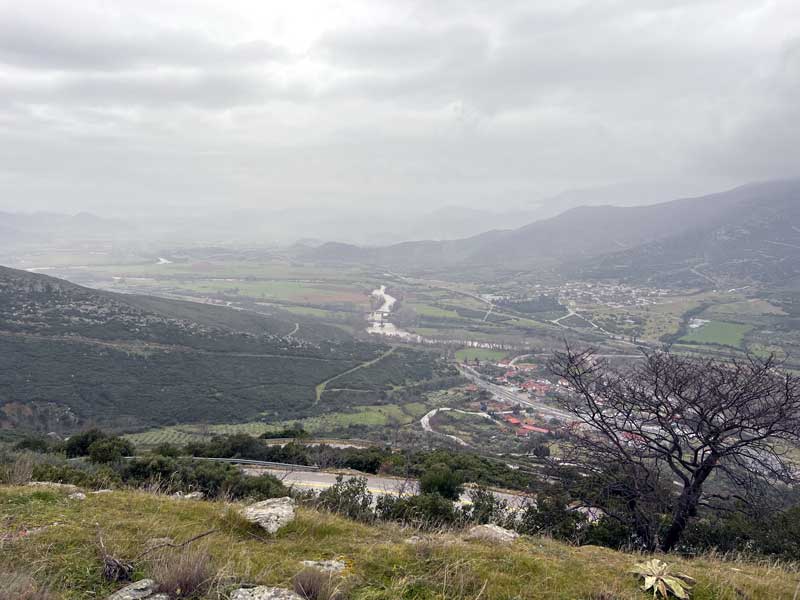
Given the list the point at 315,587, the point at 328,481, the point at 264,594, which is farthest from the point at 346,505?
the point at 328,481

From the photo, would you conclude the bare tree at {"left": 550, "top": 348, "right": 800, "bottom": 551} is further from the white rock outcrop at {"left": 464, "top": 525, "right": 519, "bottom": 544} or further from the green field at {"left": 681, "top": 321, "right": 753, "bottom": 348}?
the green field at {"left": 681, "top": 321, "right": 753, "bottom": 348}

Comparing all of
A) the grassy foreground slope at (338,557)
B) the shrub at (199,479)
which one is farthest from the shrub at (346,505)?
the shrub at (199,479)

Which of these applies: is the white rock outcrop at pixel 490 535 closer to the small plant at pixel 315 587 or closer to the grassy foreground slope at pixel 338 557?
the grassy foreground slope at pixel 338 557

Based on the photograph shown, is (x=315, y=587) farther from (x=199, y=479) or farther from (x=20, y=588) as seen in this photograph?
(x=199, y=479)

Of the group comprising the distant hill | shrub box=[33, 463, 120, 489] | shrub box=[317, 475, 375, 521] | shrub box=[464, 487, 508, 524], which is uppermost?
shrub box=[33, 463, 120, 489]

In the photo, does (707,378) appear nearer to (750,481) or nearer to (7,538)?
(750,481)

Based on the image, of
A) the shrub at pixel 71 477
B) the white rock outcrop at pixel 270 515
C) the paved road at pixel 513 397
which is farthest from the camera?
the paved road at pixel 513 397

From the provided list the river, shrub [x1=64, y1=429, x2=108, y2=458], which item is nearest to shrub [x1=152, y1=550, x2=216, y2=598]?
shrub [x1=64, y1=429, x2=108, y2=458]
